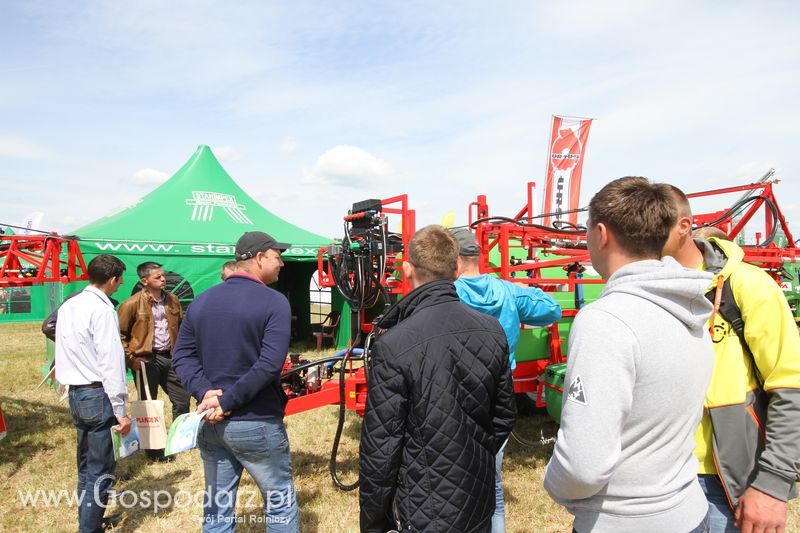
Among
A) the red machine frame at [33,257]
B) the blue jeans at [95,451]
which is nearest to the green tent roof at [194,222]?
the red machine frame at [33,257]

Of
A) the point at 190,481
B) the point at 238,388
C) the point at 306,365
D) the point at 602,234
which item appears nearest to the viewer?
the point at 602,234

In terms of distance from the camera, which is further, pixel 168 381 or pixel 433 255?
pixel 168 381

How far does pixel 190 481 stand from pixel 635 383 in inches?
160

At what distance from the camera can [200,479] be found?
417 cm

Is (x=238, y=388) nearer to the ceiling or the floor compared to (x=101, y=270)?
nearer to the floor

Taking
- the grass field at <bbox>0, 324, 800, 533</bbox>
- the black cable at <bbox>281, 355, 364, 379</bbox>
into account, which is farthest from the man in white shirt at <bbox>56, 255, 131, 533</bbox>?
the black cable at <bbox>281, 355, 364, 379</bbox>

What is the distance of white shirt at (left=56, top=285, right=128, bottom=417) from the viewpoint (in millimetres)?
2889

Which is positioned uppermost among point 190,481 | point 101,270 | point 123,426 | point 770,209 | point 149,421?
point 770,209

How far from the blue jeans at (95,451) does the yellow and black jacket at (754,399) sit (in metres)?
3.07

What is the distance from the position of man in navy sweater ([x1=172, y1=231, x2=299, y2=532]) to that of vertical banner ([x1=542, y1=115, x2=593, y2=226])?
9.33m

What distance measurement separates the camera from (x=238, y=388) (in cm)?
216

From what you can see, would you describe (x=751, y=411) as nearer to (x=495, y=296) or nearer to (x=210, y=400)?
(x=495, y=296)

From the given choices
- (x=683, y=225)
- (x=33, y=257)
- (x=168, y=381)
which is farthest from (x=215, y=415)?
(x=33, y=257)

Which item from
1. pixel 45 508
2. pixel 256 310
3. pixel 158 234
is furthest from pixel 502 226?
pixel 158 234
